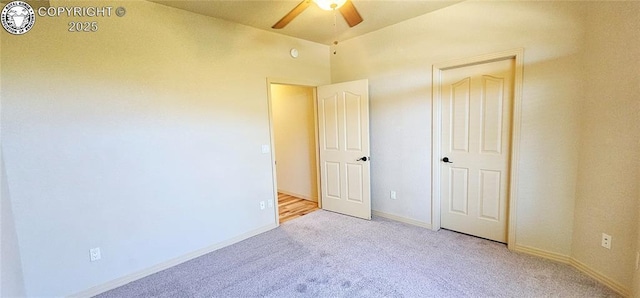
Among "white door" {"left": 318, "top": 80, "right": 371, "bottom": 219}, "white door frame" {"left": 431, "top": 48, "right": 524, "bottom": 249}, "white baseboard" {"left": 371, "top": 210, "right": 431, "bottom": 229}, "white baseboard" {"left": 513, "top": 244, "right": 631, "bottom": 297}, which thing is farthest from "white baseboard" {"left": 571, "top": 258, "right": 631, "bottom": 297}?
"white door" {"left": 318, "top": 80, "right": 371, "bottom": 219}

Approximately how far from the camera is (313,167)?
15.3 feet

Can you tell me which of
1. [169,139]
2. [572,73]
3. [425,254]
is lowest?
[425,254]

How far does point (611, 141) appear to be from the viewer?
202cm

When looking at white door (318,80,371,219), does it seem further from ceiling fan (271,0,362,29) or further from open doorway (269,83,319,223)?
ceiling fan (271,0,362,29)

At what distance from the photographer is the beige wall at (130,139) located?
1.98m

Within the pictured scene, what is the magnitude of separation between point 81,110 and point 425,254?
334 centimetres

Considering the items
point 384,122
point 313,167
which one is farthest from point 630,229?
point 313,167

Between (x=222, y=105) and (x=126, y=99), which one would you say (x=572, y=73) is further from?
(x=126, y=99)

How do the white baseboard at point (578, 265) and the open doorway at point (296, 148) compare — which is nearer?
the white baseboard at point (578, 265)

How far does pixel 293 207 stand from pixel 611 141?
12.2 feet

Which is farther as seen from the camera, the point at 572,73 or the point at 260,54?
the point at 260,54

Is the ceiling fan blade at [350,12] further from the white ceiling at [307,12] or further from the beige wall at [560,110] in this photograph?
the beige wall at [560,110]

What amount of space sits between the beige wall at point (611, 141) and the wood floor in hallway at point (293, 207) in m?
3.15
